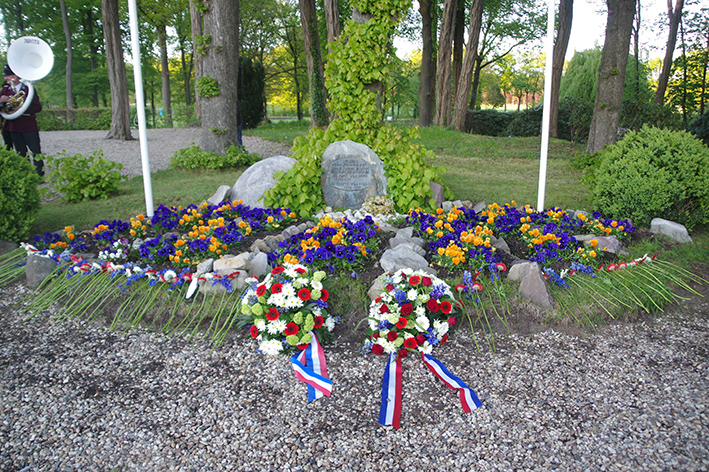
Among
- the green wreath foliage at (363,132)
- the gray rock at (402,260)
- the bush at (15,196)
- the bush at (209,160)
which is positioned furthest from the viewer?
the bush at (209,160)

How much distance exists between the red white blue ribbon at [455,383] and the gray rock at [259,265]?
152 centimetres

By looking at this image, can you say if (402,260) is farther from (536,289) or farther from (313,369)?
(313,369)

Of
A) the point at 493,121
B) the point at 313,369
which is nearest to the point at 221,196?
the point at 313,369

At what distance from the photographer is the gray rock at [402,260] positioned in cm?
354

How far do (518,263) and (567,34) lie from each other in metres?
12.1

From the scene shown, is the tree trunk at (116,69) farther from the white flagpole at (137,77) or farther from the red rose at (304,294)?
the red rose at (304,294)

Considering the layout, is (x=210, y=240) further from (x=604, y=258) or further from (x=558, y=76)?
(x=558, y=76)

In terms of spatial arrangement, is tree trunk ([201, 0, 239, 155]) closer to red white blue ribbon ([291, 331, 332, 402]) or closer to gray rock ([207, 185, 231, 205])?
gray rock ([207, 185, 231, 205])

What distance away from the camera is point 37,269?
366cm

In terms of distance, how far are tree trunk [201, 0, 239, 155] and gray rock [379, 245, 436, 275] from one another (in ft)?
19.1

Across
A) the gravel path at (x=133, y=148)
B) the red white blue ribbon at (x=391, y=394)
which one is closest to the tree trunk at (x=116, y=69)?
the gravel path at (x=133, y=148)

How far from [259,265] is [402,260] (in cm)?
118

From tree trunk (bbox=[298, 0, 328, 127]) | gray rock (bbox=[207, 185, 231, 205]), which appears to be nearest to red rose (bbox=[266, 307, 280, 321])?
gray rock (bbox=[207, 185, 231, 205])

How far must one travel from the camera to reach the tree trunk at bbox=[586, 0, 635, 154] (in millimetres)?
8273
